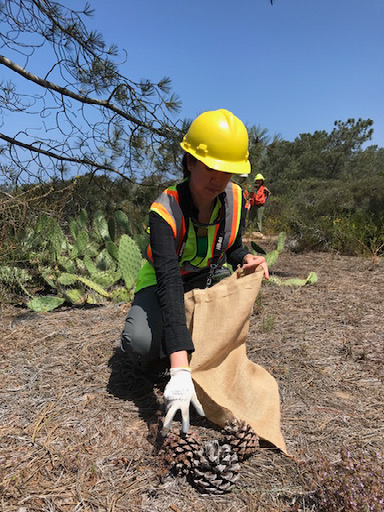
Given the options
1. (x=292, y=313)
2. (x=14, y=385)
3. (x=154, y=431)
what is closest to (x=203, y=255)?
(x=154, y=431)

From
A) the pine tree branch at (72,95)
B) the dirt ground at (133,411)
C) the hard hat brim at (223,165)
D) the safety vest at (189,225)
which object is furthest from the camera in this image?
the pine tree branch at (72,95)

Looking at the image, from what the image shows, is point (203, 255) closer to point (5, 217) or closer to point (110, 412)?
point (110, 412)

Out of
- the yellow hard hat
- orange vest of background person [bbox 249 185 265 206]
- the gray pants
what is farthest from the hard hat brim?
orange vest of background person [bbox 249 185 265 206]

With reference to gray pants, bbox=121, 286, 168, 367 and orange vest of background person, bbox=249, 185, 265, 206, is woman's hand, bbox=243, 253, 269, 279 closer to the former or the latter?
gray pants, bbox=121, 286, 168, 367

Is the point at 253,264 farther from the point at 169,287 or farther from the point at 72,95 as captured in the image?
the point at 72,95

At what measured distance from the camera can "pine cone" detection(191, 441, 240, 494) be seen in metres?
1.14

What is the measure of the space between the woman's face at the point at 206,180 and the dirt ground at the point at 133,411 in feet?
2.98

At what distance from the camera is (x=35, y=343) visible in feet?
7.18

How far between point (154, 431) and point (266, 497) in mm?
428

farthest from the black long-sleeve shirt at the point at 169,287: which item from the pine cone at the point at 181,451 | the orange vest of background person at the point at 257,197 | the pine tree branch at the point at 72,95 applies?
the orange vest of background person at the point at 257,197

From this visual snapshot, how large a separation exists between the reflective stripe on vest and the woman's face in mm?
106

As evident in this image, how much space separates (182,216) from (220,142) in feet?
1.11

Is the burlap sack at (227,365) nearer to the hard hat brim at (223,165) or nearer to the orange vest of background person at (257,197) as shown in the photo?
the hard hat brim at (223,165)

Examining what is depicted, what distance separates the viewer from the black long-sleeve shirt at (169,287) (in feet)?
4.34
